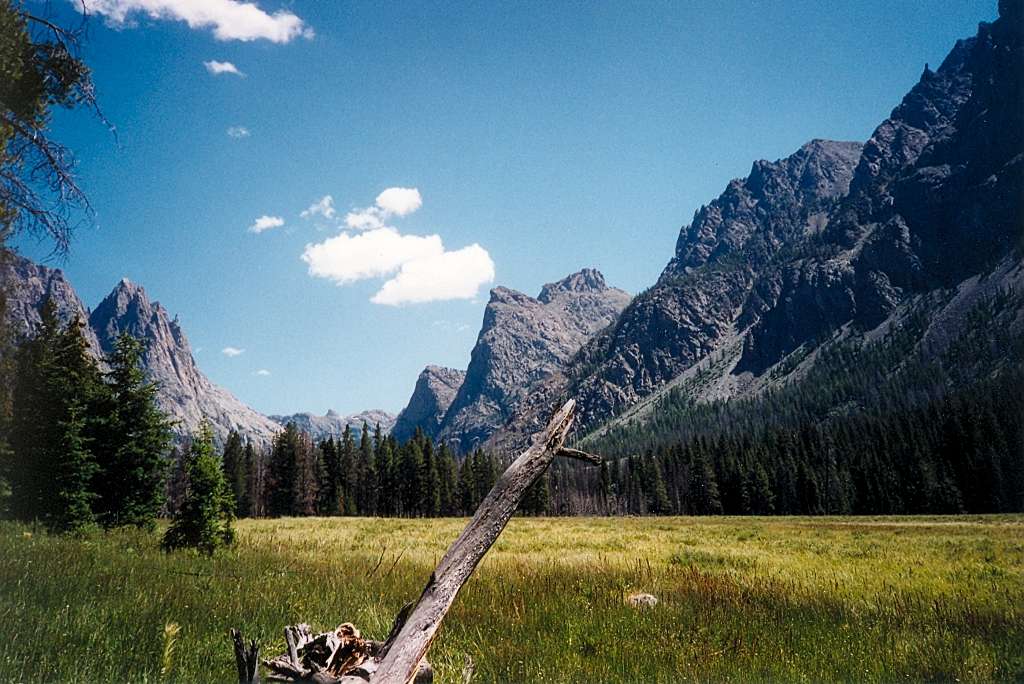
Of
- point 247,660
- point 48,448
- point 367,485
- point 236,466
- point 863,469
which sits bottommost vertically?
point 863,469

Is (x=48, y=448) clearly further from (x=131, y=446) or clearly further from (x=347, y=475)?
(x=347, y=475)

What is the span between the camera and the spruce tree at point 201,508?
1328 cm

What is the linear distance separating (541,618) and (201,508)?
11.4 metres

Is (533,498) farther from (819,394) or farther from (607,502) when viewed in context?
(819,394)

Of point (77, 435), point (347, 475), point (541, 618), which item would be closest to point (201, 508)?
point (77, 435)

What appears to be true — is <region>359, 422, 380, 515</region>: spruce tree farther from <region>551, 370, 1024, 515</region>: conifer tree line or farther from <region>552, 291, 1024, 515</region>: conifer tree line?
<region>552, 291, 1024, 515</region>: conifer tree line

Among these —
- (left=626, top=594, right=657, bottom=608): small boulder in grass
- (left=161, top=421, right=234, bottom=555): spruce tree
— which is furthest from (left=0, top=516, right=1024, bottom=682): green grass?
(left=161, top=421, right=234, bottom=555): spruce tree

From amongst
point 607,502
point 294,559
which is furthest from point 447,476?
point 294,559

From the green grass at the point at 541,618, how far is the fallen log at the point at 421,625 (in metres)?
1.17

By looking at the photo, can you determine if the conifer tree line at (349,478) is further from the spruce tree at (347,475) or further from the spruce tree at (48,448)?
the spruce tree at (48,448)

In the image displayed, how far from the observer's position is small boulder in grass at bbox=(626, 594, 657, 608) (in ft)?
24.1

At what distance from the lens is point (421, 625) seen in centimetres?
297

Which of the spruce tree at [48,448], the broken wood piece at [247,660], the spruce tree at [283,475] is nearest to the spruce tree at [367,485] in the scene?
the spruce tree at [283,475]

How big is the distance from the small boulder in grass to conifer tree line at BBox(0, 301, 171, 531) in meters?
17.7
